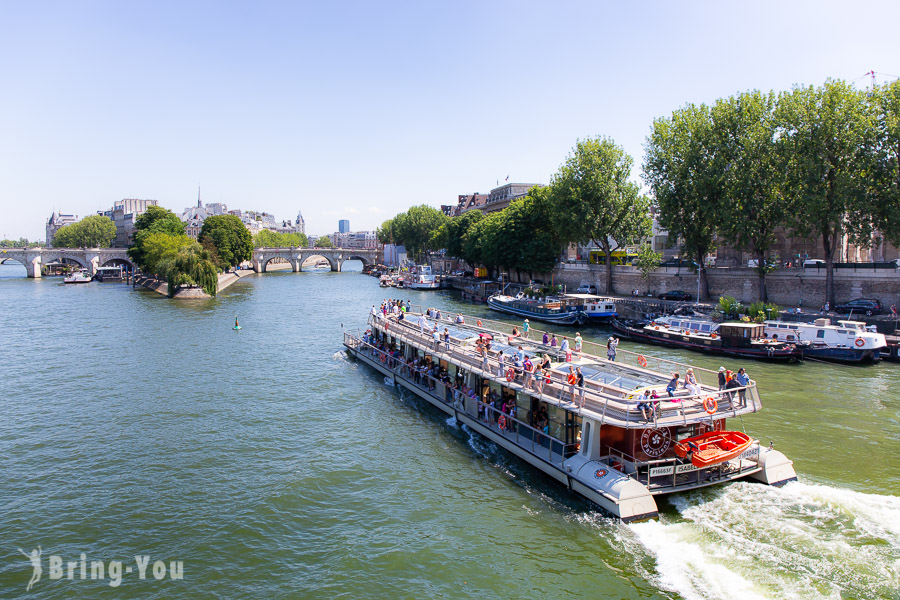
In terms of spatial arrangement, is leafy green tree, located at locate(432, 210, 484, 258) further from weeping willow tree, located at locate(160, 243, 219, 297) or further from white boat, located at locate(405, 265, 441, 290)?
weeping willow tree, located at locate(160, 243, 219, 297)

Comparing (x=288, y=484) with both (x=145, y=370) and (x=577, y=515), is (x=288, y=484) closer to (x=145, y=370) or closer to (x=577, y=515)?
(x=577, y=515)

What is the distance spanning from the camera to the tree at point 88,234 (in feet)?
472

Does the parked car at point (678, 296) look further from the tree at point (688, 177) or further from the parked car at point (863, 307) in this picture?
Result: the parked car at point (863, 307)

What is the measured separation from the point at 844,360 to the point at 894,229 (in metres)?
11.1

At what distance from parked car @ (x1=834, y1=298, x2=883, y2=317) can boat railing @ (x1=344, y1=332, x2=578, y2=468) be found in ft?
102

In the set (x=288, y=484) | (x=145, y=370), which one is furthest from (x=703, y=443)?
(x=145, y=370)

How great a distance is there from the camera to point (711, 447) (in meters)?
→ 15.5

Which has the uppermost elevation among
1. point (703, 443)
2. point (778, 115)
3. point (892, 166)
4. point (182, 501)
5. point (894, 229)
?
point (778, 115)

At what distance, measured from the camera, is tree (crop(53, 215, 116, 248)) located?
14388 cm

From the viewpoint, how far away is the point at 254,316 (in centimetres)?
5450
